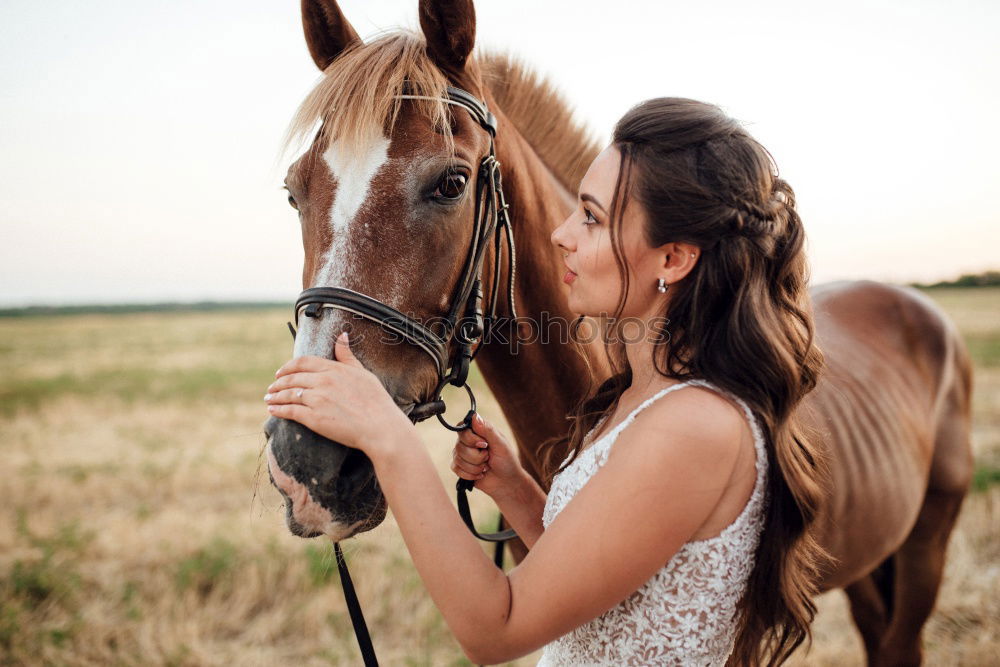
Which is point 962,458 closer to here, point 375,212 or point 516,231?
point 516,231

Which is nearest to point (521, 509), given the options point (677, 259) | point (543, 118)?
point (677, 259)

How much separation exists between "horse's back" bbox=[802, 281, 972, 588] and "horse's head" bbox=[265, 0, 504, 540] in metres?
1.74

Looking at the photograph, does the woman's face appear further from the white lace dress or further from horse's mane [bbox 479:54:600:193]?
horse's mane [bbox 479:54:600:193]

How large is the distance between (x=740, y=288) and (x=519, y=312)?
102 cm

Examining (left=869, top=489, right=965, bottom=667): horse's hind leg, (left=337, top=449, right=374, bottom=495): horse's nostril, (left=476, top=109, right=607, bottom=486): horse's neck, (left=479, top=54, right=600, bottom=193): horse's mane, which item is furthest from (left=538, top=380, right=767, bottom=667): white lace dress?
(left=869, top=489, right=965, bottom=667): horse's hind leg

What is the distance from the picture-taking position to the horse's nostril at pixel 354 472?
1.50m

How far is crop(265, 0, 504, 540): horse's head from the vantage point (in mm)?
1504

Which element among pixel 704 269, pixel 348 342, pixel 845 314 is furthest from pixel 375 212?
pixel 845 314

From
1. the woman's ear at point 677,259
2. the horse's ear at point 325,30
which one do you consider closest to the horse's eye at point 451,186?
the woman's ear at point 677,259

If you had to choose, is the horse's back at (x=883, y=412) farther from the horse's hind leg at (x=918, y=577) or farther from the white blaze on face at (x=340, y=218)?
the white blaze on face at (x=340, y=218)

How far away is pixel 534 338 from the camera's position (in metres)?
2.32

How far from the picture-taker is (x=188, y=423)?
448 inches

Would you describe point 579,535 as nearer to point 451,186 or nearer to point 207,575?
point 451,186

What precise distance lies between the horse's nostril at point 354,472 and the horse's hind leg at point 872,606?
3.59 m
